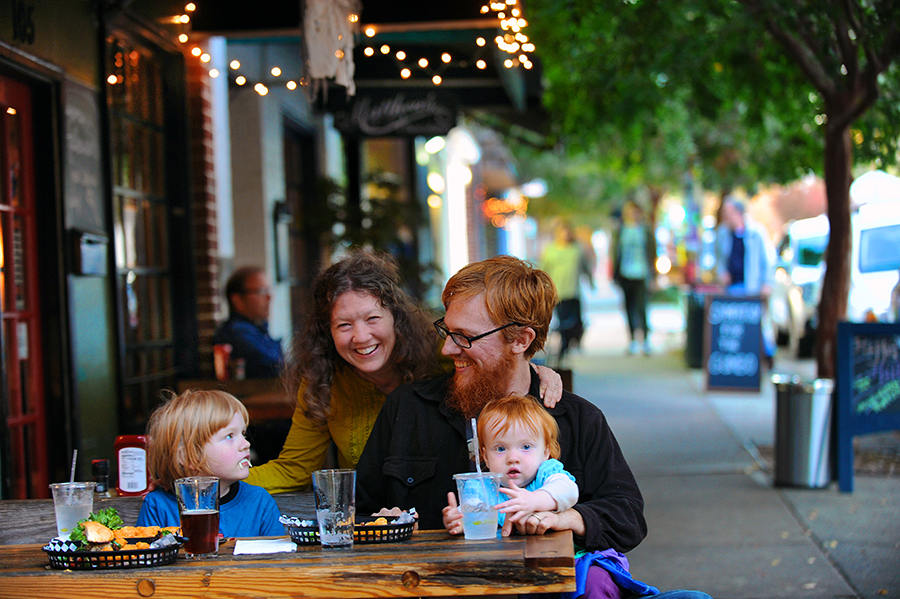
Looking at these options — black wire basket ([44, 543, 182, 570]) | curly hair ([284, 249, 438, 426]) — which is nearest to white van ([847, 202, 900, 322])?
curly hair ([284, 249, 438, 426])

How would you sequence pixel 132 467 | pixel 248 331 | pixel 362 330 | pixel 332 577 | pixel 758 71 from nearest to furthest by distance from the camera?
pixel 332 577, pixel 132 467, pixel 362 330, pixel 248 331, pixel 758 71

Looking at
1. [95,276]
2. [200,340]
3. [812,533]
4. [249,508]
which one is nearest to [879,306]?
[812,533]

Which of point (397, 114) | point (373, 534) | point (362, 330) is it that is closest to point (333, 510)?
point (373, 534)

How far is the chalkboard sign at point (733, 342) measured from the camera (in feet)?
32.8

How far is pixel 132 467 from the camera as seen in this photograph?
3.02 metres

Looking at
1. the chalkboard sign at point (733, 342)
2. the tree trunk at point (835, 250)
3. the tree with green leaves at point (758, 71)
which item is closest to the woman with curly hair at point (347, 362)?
the tree with green leaves at point (758, 71)

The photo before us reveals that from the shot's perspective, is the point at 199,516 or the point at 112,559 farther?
the point at 199,516

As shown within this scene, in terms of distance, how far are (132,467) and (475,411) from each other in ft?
3.69

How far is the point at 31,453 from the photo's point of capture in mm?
4668

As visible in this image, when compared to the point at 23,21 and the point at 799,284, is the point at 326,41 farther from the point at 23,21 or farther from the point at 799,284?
the point at 799,284

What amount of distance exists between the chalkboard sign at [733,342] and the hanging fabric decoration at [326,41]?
6.82 meters

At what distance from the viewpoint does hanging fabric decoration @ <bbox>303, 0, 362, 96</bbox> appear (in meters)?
4.10

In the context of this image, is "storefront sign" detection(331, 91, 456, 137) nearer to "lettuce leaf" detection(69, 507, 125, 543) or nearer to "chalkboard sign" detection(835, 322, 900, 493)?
"chalkboard sign" detection(835, 322, 900, 493)

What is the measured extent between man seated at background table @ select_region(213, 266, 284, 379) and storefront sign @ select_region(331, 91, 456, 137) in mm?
1611
